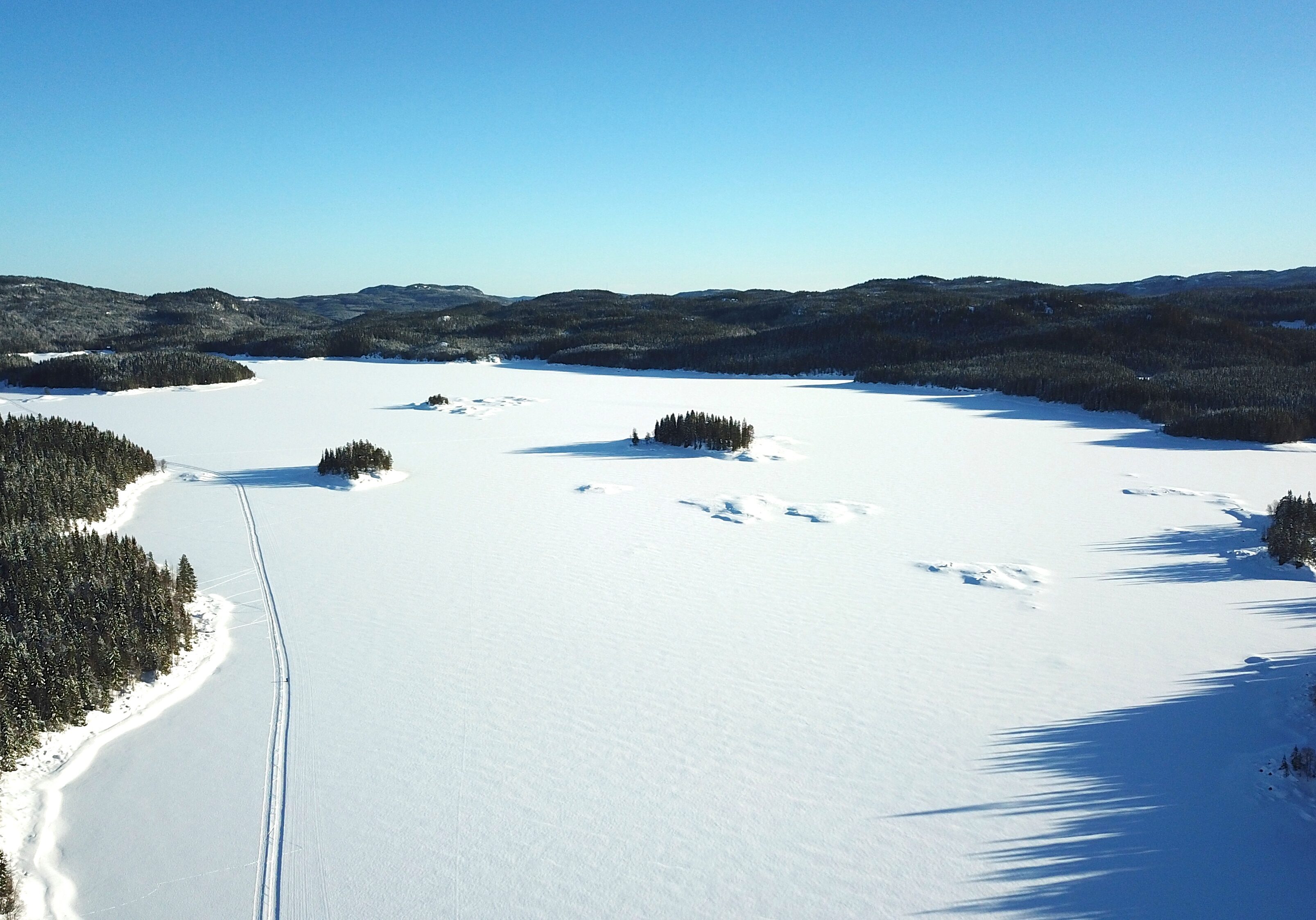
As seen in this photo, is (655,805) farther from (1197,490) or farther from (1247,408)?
(1247,408)

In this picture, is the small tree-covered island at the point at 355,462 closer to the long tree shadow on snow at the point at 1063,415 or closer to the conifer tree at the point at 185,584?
the conifer tree at the point at 185,584

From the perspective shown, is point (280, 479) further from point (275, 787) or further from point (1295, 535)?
point (1295, 535)

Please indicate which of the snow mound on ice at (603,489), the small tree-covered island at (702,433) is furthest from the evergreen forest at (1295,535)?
the small tree-covered island at (702,433)

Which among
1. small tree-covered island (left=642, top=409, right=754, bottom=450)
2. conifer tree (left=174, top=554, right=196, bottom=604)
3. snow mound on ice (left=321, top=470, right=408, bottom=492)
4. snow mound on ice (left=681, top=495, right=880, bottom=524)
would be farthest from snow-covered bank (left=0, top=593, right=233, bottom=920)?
small tree-covered island (left=642, top=409, right=754, bottom=450)

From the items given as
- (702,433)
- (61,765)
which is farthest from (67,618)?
(702,433)

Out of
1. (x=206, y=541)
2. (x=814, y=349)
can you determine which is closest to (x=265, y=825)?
(x=206, y=541)

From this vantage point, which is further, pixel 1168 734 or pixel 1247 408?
pixel 1247 408
